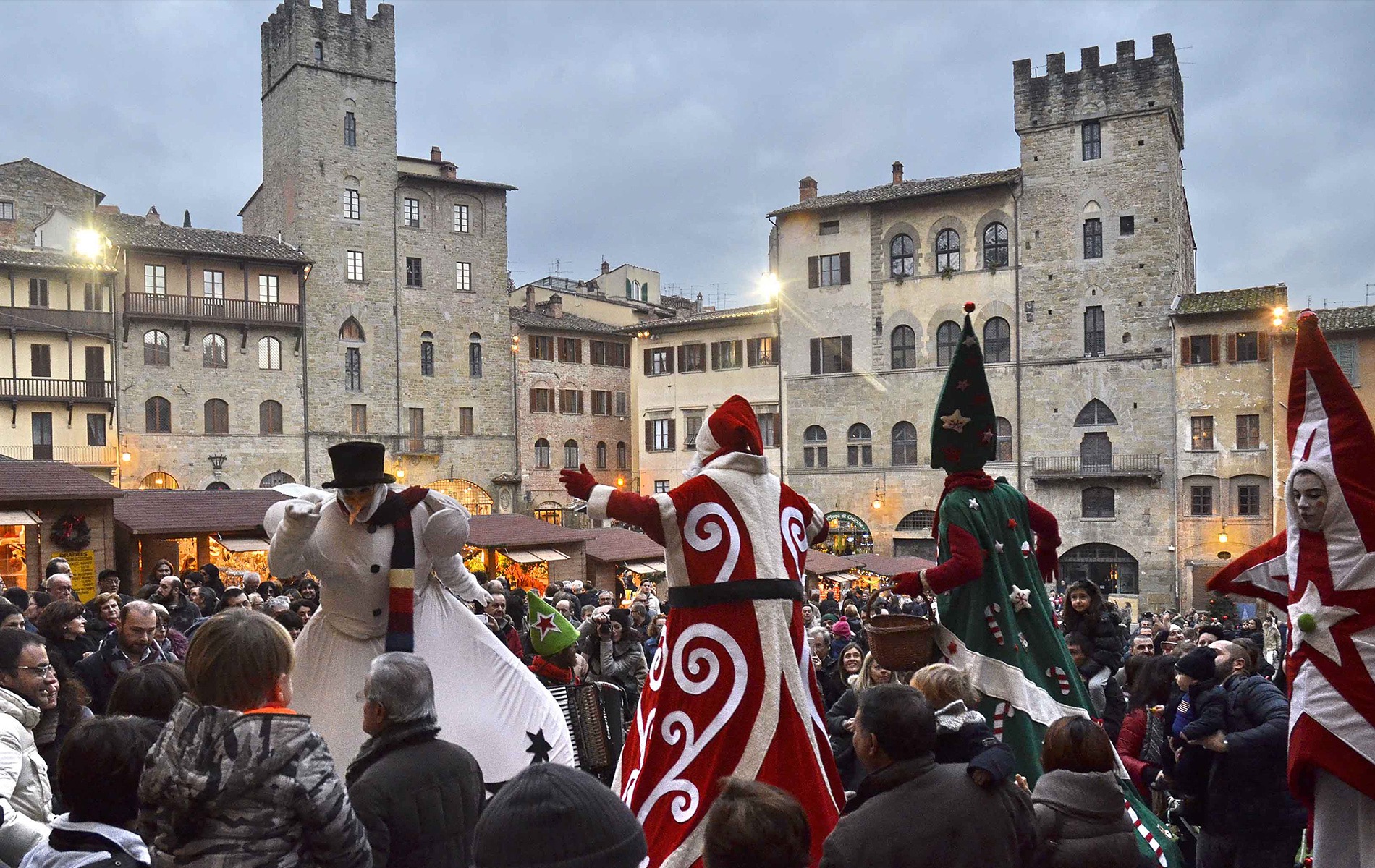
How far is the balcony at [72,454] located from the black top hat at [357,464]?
33.7 meters

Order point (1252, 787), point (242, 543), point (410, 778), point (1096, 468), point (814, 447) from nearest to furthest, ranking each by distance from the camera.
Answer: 1. point (410, 778)
2. point (1252, 787)
3. point (242, 543)
4. point (1096, 468)
5. point (814, 447)

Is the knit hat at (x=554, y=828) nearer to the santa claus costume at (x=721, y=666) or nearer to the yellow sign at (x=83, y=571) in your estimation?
the santa claus costume at (x=721, y=666)

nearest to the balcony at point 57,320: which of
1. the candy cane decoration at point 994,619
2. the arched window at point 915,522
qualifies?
the arched window at point 915,522

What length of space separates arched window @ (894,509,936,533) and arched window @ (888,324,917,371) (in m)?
4.91

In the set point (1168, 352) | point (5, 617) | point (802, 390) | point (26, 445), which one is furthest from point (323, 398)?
point (5, 617)

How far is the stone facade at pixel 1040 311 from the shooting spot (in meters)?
35.2

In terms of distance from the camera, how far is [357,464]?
184 inches

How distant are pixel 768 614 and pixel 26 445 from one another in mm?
35555

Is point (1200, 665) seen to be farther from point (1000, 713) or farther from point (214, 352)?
point (214, 352)

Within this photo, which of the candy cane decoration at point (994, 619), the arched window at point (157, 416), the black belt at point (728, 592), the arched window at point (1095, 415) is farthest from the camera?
the arched window at point (157, 416)

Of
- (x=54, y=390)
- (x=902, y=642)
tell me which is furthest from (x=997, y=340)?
(x=902, y=642)

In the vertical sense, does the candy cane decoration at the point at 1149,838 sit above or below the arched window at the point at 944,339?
below

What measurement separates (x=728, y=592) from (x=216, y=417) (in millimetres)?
36556

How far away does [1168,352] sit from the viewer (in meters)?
35.1
